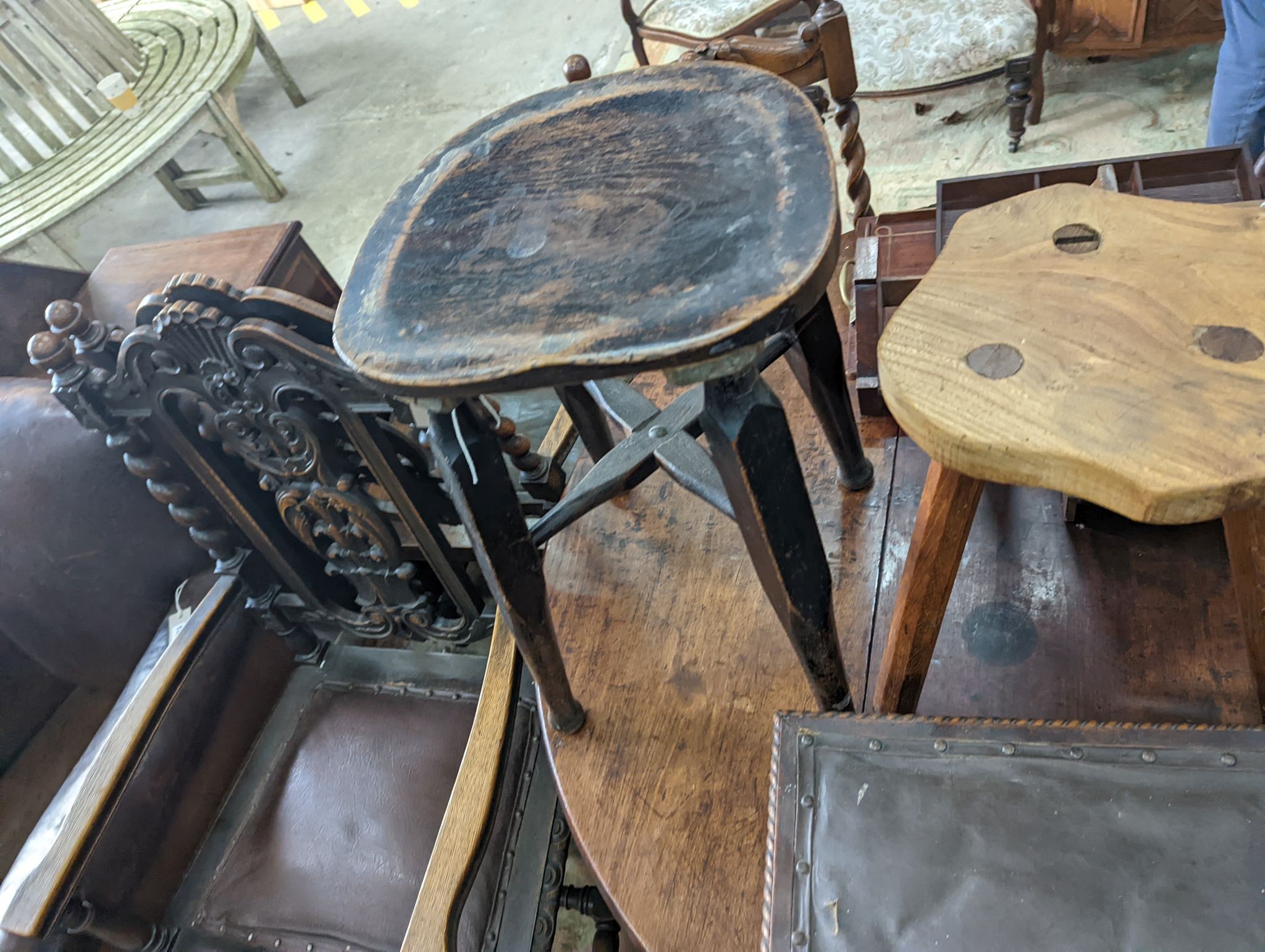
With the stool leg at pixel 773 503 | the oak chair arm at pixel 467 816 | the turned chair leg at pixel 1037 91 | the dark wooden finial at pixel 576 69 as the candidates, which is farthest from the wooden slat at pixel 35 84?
the stool leg at pixel 773 503

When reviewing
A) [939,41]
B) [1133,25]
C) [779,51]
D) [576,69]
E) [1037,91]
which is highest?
[576,69]

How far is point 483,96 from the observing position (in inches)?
153

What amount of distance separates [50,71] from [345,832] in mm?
3630

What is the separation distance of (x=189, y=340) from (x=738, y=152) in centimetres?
72

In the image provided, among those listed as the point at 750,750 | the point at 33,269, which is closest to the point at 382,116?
the point at 33,269

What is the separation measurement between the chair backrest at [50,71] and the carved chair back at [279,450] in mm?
2950

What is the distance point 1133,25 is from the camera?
249 cm

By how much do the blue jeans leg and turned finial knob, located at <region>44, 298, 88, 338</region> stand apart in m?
2.04

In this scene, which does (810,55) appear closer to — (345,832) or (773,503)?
(773,503)

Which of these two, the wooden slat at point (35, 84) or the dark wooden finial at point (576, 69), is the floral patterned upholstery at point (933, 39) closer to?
the dark wooden finial at point (576, 69)

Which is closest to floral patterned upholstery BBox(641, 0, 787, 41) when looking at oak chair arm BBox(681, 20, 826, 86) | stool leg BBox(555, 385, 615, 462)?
oak chair arm BBox(681, 20, 826, 86)

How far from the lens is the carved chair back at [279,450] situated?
3.46ft

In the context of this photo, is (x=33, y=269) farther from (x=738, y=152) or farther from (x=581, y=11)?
(x=581, y=11)

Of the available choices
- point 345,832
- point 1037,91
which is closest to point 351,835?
point 345,832
